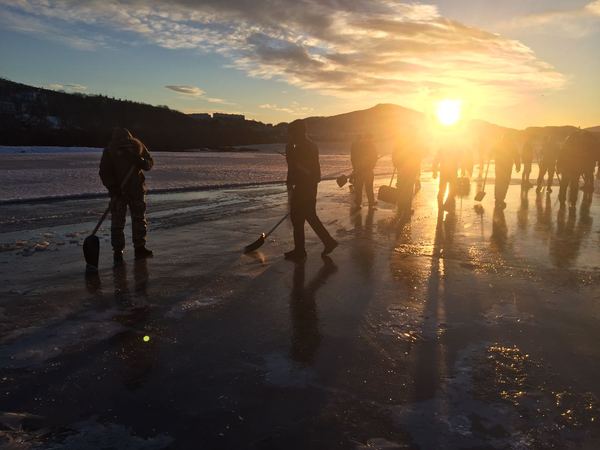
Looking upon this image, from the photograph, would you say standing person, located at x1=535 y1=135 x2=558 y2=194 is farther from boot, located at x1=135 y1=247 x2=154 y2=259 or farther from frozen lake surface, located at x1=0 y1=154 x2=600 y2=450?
boot, located at x1=135 y1=247 x2=154 y2=259

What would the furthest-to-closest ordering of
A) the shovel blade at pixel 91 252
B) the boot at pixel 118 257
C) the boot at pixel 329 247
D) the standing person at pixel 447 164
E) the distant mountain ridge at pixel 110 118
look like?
the distant mountain ridge at pixel 110 118, the standing person at pixel 447 164, the boot at pixel 329 247, the boot at pixel 118 257, the shovel blade at pixel 91 252

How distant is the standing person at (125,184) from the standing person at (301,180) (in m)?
2.03

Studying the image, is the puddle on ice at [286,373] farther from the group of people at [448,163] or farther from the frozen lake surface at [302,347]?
the group of people at [448,163]

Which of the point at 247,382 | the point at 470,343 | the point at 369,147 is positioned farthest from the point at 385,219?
the point at 247,382

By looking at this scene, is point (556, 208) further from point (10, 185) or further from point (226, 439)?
point (10, 185)

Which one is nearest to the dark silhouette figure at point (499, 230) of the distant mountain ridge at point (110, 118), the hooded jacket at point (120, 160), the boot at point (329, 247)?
the boot at point (329, 247)

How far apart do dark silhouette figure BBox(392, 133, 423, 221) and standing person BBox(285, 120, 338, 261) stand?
462cm

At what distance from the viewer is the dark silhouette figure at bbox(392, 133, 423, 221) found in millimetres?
11852

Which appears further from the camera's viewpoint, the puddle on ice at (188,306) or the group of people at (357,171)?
the group of people at (357,171)

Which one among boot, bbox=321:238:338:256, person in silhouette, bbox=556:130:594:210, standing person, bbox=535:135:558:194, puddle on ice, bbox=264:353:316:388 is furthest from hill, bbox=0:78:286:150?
puddle on ice, bbox=264:353:316:388

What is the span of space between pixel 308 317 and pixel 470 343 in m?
1.49

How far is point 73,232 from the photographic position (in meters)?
9.23

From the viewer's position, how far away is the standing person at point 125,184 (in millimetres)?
7234

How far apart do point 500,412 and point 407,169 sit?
9280 millimetres
